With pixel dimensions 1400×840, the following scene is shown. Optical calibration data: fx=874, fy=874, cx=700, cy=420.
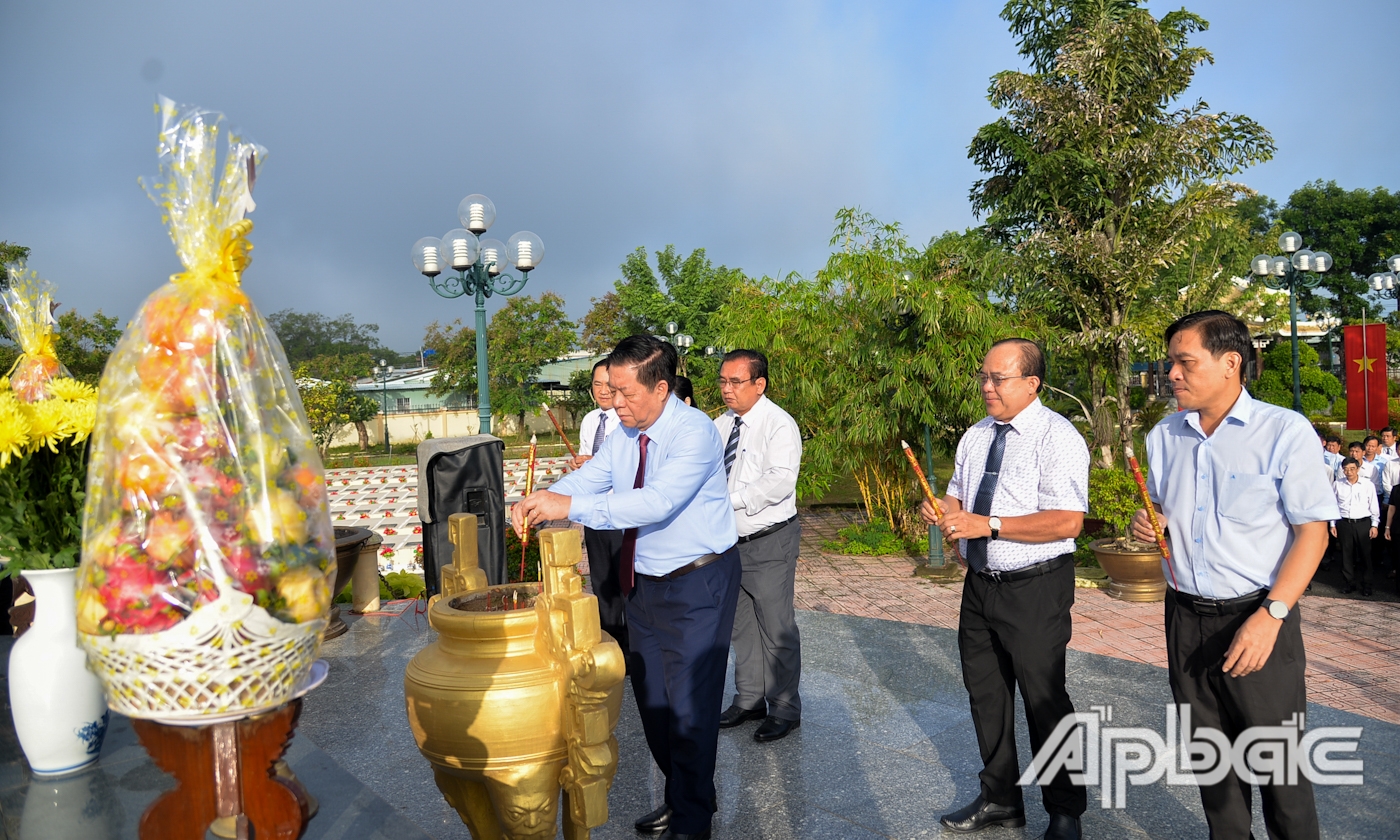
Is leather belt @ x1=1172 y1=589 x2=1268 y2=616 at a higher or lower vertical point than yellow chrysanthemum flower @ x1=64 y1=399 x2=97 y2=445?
lower

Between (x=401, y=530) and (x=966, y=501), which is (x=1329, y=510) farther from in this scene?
(x=401, y=530)

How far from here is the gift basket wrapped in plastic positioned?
3.82 feet

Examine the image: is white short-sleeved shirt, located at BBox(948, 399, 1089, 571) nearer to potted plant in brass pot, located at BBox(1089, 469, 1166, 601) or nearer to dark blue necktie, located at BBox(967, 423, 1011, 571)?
dark blue necktie, located at BBox(967, 423, 1011, 571)

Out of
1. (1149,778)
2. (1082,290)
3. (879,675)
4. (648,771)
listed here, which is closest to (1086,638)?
(879,675)

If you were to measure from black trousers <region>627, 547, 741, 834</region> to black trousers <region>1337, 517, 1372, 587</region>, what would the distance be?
246 inches

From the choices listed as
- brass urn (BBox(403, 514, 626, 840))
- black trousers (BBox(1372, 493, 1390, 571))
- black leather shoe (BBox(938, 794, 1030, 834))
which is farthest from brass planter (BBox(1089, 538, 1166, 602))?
brass urn (BBox(403, 514, 626, 840))

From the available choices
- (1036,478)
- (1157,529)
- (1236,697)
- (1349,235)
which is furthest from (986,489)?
(1349,235)

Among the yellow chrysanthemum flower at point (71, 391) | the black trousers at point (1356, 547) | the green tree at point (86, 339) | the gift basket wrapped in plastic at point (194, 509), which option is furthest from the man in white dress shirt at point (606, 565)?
the green tree at point (86, 339)

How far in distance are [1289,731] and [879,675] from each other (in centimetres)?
245

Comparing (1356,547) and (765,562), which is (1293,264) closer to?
(1356,547)

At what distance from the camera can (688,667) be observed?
8.63 ft

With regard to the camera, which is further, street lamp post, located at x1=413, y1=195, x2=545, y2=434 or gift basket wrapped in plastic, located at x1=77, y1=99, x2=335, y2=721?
street lamp post, located at x1=413, y1=195, x2=545, y2=434

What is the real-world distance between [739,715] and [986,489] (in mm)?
1631

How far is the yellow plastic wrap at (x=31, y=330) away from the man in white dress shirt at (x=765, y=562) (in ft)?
8.02
